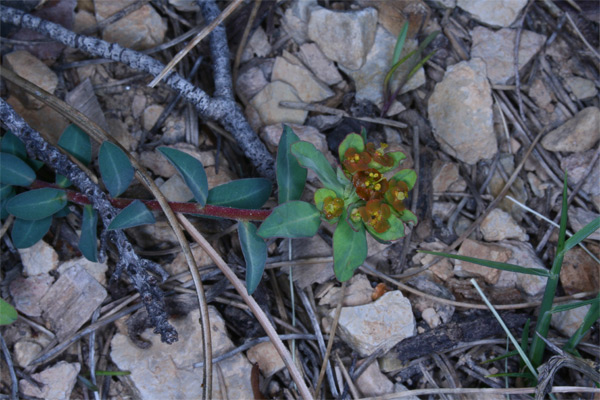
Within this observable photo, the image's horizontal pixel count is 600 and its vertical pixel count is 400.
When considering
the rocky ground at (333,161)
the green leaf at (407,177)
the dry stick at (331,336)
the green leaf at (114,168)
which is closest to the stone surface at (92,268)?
the rocky ground at (333,161)

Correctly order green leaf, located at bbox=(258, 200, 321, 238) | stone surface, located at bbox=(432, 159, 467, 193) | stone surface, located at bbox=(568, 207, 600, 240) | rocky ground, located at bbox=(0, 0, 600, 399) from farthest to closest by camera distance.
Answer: stone surface, located at bbox=(432, 159, 467, 193) → stone surface, located at bbox=(568, 207, 600, 240) → rocky ground, located at bbox=(0, 0, 600, 399) → green leaf, located at bbox=(258, 200, 321, 238)

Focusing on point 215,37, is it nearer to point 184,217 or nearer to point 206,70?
point 206,70

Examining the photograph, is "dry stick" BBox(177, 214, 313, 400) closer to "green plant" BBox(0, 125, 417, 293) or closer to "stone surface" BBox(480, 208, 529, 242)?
"green plant" BBox(0, 125, 417, 293)

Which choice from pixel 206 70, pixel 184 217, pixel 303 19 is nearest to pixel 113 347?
pixel 184 217

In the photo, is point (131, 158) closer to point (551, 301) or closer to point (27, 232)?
point (27, 232)

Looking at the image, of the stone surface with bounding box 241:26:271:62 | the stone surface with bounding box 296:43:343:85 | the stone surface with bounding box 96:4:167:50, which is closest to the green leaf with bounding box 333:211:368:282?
the stone surface with bounding box 296:43:343:85
